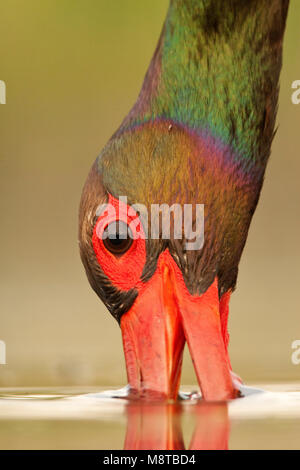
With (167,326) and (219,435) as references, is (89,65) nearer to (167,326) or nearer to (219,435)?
(167,326)

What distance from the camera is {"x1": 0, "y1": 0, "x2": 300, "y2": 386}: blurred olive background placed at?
2.74 metres

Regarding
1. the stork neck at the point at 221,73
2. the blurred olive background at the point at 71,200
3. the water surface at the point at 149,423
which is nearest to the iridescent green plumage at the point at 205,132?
the stork neck at the point at 221,73

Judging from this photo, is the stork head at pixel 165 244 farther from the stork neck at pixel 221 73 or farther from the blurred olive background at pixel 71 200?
the blurred olive background at pixel 71 200

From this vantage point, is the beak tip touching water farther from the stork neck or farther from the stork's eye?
the stork neck

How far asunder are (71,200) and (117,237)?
101 centimetres

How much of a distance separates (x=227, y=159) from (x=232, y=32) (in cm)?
29

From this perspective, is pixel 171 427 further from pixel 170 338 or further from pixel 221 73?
pixel 221 73

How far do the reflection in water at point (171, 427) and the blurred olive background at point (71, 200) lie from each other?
1.13 m

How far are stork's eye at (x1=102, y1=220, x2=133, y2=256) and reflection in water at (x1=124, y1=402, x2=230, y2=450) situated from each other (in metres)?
0.32

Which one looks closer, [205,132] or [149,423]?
[149,423]

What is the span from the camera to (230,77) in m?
1.85

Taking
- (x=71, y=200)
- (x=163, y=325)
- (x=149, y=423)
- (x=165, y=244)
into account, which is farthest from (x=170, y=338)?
(x=71, y=200)

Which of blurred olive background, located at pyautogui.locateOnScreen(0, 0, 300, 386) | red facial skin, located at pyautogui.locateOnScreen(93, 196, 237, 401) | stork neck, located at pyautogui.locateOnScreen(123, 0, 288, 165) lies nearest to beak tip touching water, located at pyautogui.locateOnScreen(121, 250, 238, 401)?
red facial skin, located at pyautogui.locateOnScreen(93, 196, 237, 401)

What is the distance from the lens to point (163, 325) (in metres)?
1.69
